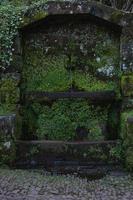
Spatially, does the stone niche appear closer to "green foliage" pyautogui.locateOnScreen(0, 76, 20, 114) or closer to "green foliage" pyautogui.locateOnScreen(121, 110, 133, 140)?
"green foliage" pyautogui.locateOnScreen(0, 76, 20, 114)

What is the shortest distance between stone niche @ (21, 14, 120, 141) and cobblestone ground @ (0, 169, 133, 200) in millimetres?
1031

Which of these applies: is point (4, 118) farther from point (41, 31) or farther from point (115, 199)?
point (115, 199)

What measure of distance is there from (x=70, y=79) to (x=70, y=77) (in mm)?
31

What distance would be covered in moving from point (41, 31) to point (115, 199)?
2959 mm

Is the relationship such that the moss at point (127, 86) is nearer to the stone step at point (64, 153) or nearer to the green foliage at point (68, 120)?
the green foliage at point (68, 120)

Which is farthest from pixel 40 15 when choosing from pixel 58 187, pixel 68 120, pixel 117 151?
pixel 58 187

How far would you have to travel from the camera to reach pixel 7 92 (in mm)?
6742

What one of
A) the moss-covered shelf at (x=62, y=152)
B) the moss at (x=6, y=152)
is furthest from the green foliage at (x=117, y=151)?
the moss at (x=6, y=152)

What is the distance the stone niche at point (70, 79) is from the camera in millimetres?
6945

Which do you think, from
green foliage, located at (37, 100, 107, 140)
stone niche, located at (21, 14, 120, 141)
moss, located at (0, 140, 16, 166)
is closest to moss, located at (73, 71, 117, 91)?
stone niche, located at (21, 14, 120, 141)

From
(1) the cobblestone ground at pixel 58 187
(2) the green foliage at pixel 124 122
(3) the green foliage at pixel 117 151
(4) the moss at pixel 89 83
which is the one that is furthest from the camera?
(4) the moss at pixel 89 83

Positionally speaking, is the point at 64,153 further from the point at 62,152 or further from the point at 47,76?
the point at 47,76

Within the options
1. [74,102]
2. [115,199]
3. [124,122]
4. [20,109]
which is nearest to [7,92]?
[20,109]

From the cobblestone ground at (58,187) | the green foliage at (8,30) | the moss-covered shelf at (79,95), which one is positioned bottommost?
the cobblestone ground at (58,187)
